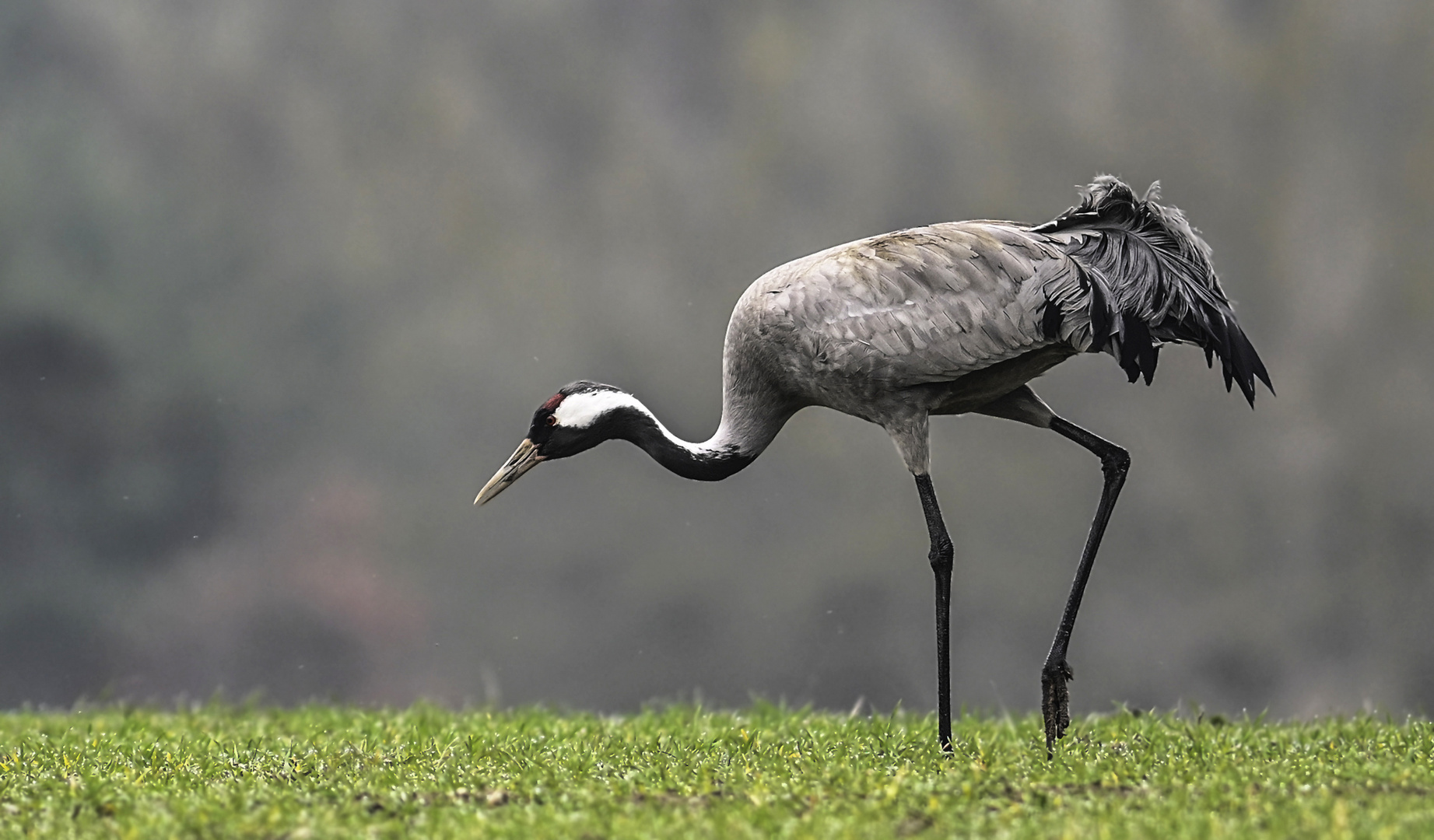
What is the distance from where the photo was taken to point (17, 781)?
4863mm

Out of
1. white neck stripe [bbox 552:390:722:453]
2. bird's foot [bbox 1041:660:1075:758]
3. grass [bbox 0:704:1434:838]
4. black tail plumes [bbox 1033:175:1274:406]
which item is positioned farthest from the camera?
white neck stripe [bbox 552:390:722:453]

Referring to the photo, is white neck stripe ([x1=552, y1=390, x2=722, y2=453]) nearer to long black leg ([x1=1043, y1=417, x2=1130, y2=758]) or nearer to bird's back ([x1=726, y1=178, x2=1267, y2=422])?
bird's back ([x1=726, y1=178, x2=1267, y2=422])

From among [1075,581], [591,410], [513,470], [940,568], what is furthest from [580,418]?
[1075,581]

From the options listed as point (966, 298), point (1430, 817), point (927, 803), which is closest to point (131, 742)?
point (927, 803)

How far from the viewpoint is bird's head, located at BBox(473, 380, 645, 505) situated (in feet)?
20.4

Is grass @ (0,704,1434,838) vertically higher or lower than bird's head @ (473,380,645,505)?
lower

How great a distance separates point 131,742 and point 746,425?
3416mm

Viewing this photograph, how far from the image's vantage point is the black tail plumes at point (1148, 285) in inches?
208

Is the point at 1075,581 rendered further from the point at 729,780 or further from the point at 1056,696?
the point at 729,780

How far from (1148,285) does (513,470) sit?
3172mm

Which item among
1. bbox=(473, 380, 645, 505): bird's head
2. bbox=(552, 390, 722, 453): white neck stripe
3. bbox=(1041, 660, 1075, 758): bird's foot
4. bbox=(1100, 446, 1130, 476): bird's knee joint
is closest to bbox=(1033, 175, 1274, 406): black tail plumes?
bbox=(1100, 446, 1130, 476): bird's knee joint

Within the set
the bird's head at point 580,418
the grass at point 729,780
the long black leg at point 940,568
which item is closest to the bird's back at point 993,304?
the long black leg at point 940,568

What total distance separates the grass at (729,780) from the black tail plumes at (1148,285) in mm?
1668

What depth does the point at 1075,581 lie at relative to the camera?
19.5 feet
